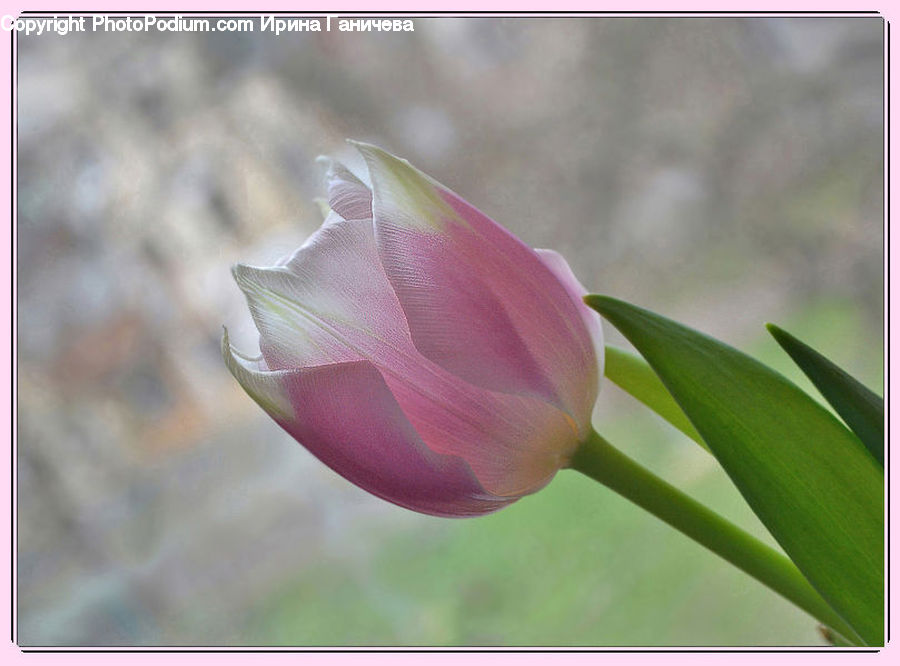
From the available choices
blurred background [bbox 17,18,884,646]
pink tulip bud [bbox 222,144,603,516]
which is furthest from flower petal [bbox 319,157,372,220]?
blurred background [bbox 17,18,884,646]

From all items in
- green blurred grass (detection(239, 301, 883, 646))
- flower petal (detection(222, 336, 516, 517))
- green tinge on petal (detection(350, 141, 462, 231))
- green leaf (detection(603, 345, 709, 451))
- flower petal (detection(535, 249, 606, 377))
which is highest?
green tinge on petal (detection(350, 141, 462, 231))

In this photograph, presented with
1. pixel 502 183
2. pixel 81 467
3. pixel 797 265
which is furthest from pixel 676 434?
pixel 81 467

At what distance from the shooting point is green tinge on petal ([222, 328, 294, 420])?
18 cm

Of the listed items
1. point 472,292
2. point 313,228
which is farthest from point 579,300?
point 313,228

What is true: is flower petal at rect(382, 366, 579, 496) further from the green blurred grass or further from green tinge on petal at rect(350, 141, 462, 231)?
the green blurred grass

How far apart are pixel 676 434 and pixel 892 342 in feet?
1.95

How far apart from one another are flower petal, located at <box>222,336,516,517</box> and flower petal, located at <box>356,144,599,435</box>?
0.05ft

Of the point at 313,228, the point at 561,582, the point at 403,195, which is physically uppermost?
the point at 313,228

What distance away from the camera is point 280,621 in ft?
3.03

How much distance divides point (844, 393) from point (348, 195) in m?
0.11

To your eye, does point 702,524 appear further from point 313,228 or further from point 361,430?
point 313,228

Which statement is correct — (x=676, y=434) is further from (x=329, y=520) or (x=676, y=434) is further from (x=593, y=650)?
(x=593, y=650)

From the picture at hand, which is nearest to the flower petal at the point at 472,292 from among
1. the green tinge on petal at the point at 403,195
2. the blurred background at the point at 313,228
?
the green tinge on petal at the point at 403,195

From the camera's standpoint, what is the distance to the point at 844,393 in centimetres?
19
